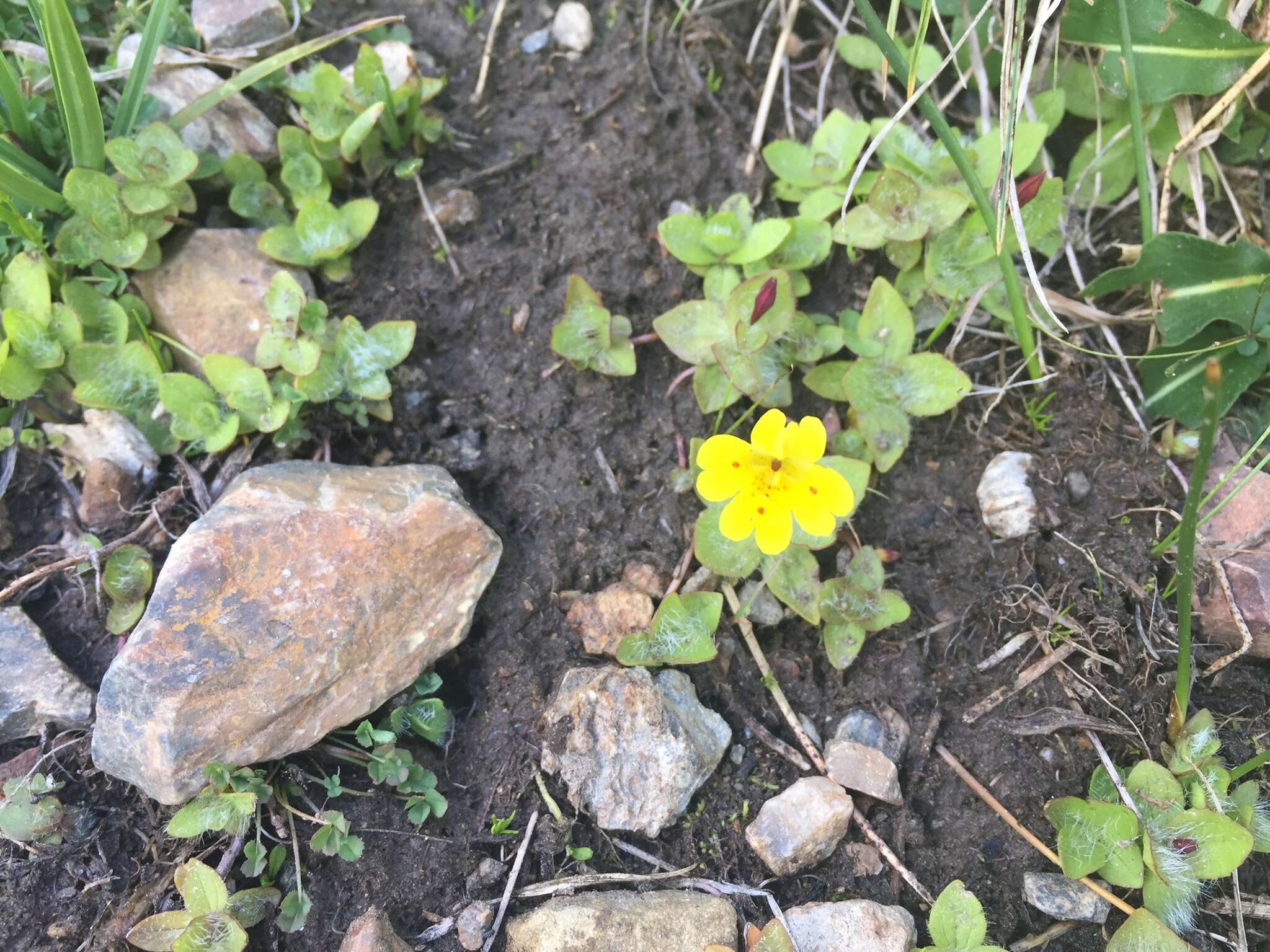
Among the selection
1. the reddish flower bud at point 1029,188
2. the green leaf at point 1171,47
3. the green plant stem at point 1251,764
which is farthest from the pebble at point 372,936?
the green leaf at point 1171,47

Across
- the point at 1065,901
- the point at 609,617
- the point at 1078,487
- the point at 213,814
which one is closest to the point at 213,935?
the point at 213,814

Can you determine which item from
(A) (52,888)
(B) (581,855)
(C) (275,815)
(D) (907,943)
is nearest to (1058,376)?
(D) (907,943)

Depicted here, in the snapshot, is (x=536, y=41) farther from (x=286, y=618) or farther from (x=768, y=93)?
(x=286, y=618)

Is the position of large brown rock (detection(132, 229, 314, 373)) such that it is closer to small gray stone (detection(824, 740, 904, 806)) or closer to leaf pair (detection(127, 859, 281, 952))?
leaf pair (detection(127, 859, 281, 952))

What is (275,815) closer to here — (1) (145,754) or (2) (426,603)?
(1) (145,754)

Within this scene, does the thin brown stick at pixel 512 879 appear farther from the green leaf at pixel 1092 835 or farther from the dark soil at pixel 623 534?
the green leaf at pixel 1092 835

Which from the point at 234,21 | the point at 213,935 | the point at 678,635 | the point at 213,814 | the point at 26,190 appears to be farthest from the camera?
the point at 234,21
